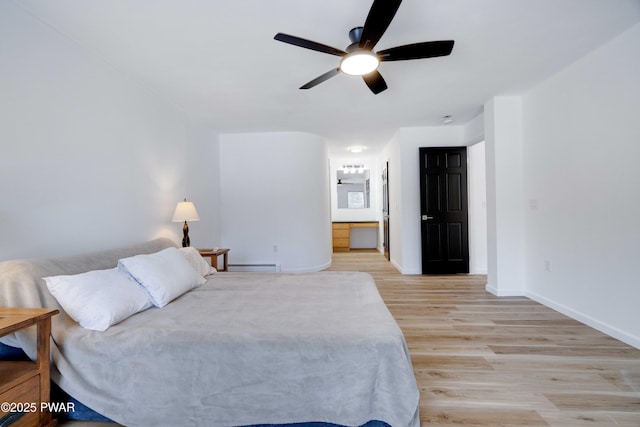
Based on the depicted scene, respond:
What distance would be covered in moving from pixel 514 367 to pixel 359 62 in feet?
8.01

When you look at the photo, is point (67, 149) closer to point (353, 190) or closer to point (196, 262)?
point (196, 262)

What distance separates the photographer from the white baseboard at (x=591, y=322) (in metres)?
2.19

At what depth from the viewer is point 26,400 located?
3.96 feet

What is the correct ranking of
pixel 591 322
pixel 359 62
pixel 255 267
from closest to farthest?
pixel 359 62
pixel 591 322
pixel 255 267

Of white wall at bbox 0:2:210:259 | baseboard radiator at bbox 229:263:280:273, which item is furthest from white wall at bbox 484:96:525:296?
white wall at bbox 0:2:210:259

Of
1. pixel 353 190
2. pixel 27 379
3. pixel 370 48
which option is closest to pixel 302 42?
pixel 370 48

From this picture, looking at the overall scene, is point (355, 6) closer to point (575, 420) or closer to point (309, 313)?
point (309, 313)

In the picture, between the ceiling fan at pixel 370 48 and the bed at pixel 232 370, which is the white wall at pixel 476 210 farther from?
the bed at pixel 232 370

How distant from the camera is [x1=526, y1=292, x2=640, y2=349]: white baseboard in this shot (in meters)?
2.19

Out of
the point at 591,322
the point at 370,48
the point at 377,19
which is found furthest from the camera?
the point at 591,322

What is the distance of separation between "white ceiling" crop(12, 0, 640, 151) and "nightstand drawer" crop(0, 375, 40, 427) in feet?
7.11

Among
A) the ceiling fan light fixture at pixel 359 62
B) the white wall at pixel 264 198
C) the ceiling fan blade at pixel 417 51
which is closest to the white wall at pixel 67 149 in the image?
the white wall at pixel 264 198

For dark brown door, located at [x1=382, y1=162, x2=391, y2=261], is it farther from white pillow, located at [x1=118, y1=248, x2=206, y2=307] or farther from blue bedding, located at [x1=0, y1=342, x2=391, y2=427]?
blue bedding, located at [x1=0, y1=342, x2=391, y2=427]

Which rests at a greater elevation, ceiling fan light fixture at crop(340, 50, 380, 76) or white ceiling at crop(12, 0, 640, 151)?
white ceiling at crop(12, 0, 640, 151)
